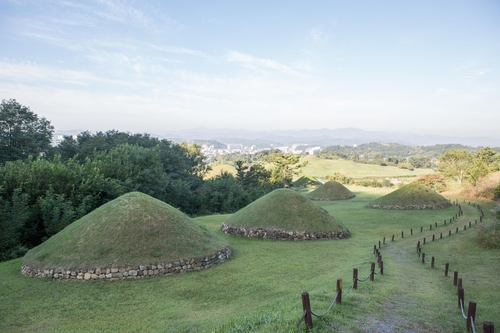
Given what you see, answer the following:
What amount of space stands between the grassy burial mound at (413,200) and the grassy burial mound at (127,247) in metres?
29.3

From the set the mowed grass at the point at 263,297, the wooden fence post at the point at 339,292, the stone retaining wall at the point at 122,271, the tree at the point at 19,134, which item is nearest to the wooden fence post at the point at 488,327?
the mowed grass at the point at 263,297

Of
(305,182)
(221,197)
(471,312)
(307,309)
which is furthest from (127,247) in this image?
(305,182)

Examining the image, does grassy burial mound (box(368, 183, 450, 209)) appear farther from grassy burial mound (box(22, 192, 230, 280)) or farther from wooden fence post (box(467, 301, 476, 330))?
wooden fence post (box(467, 301, 476, 330))

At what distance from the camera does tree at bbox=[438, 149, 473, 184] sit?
67.9 m

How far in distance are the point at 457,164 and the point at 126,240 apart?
76979mm

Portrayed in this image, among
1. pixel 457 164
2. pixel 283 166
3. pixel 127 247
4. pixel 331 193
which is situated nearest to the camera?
pixel 127 247

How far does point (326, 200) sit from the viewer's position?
5116 cm

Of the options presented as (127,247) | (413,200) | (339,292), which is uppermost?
(339,292)

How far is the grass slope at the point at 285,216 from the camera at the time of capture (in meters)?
21.9

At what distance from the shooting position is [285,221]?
22.2 metres

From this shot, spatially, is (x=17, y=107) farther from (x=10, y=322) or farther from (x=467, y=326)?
(x=467, y=326)

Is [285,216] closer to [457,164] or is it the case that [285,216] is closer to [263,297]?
[263,297]

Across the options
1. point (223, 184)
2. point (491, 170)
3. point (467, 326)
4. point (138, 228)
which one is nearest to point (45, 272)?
point (138, 228)

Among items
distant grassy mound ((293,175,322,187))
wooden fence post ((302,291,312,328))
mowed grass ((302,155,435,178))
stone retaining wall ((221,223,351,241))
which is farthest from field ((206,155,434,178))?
wooden fence post ((302,291,312,328))
